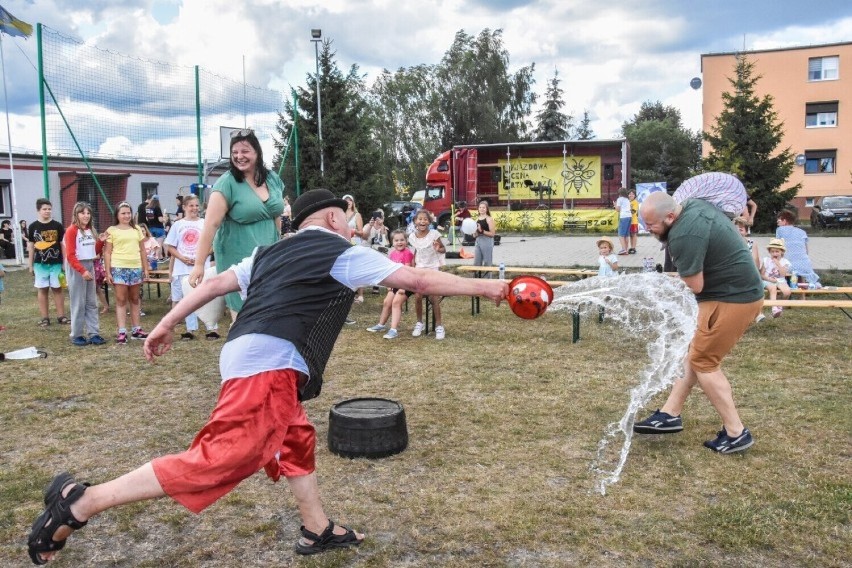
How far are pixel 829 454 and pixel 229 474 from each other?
12.9 ft

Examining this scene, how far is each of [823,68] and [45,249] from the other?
138ft

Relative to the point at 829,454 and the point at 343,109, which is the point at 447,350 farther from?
the point at 343,109

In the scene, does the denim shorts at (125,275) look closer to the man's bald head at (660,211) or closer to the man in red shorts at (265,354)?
the man in red shorts at (265,354)

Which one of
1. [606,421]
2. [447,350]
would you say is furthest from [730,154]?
[606,421]

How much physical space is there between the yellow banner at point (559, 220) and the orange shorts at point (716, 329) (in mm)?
22630

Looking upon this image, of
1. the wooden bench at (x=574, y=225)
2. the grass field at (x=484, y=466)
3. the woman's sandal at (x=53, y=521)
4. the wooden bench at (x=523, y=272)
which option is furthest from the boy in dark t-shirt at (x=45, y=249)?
the wooden bench at (x=574, y=225)

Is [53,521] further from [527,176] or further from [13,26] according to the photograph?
[527,176]

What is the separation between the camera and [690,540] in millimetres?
3545

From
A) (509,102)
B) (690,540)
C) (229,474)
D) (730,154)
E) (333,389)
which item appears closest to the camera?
(229,474)

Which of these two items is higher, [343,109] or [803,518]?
[343,109]

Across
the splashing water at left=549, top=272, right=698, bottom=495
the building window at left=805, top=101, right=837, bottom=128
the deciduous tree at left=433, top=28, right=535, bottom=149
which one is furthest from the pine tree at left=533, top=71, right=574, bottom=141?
the splashing water at left=549, top=272, right=698, bottom=495

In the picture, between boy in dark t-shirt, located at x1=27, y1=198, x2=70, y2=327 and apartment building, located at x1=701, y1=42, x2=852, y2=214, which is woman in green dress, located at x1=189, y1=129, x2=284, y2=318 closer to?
boy in dark t-shirt, located at x1=27, y1=198, x2=70, y2=327

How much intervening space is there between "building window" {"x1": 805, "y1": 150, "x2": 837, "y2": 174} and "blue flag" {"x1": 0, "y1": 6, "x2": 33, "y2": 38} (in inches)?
1586

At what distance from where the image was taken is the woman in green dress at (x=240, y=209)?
475 cm
